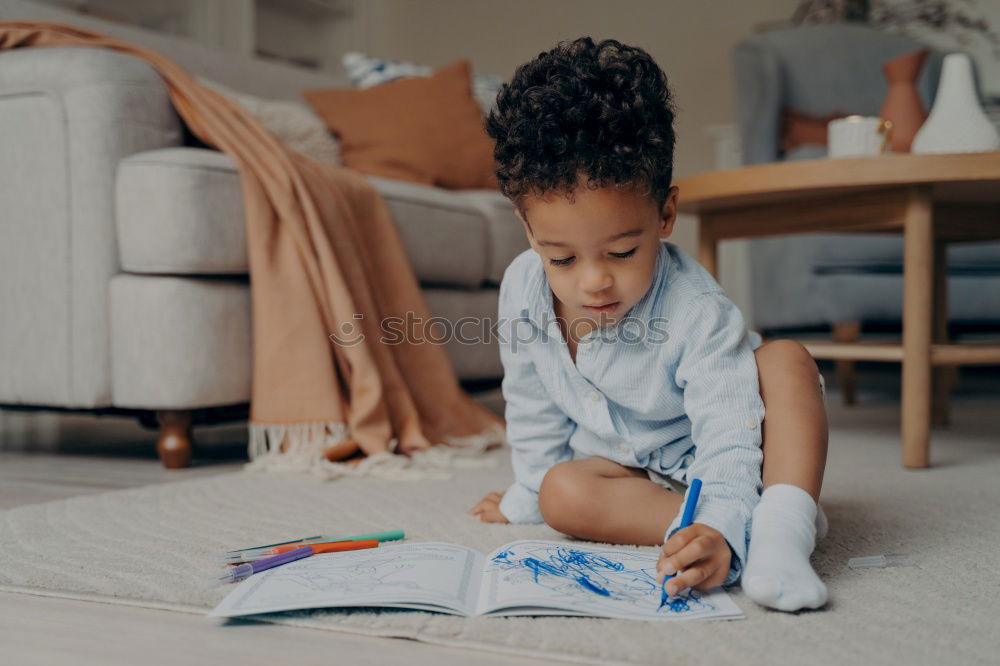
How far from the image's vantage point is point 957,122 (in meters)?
1.50

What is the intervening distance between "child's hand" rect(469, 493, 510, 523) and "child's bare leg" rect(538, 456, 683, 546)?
0.12 meters

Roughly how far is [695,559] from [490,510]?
0.37 meters

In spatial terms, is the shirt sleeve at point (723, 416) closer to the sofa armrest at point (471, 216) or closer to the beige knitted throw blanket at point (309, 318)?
the beige knitted throw blanket at point (309, 318)

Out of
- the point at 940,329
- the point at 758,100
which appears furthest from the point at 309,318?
the point at 758,100

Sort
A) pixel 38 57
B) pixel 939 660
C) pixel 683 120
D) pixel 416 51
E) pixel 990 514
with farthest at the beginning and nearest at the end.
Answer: pixel 416 51, pixel 683 120, pixel 38 57, pixel 990 514, pixel 939 660

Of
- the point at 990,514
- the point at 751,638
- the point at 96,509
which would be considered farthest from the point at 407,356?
the point at 751,638

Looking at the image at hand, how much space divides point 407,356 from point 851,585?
41.4 inches

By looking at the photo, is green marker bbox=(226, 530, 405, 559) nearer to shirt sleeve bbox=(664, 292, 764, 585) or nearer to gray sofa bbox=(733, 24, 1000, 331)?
shirt sleeve bbox=(664, 292, 764, 585)

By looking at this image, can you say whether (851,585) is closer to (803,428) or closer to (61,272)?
(803,428)

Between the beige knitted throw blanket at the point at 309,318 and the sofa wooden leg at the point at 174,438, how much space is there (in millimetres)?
104

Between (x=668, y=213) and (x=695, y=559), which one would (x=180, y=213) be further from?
(x=695, y=559)

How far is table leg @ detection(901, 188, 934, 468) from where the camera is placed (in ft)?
4.40

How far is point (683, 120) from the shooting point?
3.79 meters

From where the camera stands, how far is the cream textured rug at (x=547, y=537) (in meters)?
0.59
